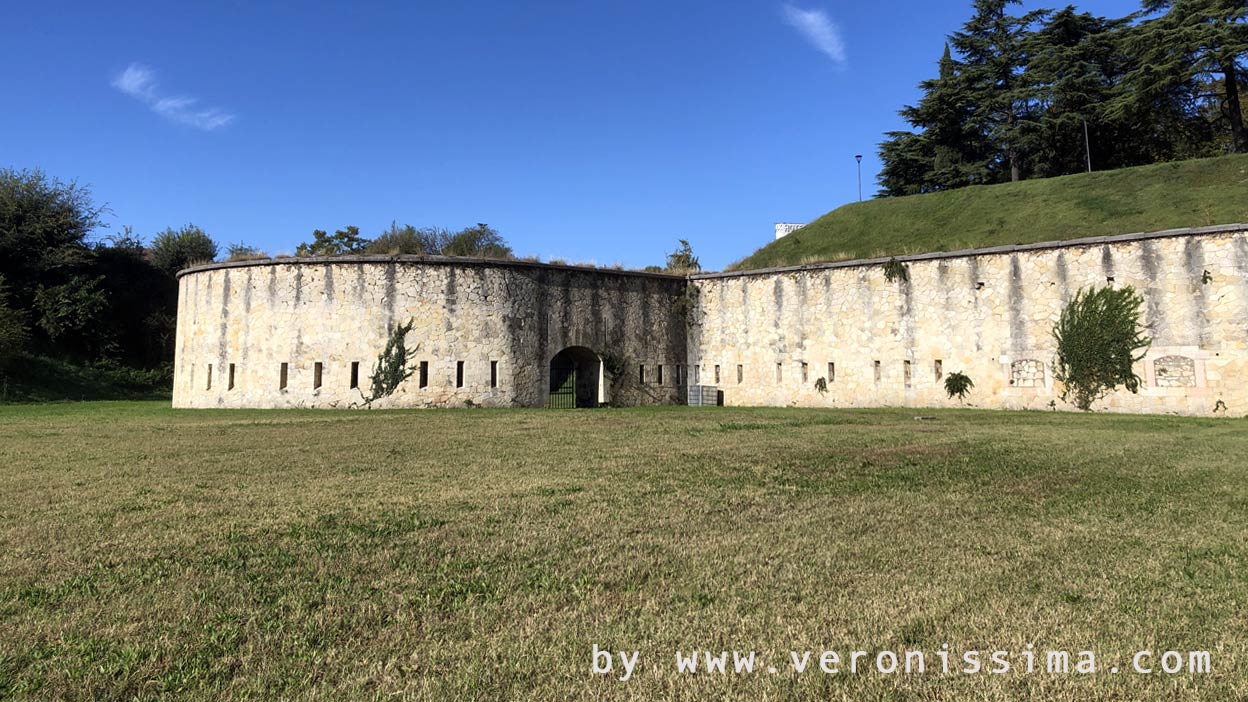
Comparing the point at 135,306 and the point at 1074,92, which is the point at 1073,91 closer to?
the point at 1074,92

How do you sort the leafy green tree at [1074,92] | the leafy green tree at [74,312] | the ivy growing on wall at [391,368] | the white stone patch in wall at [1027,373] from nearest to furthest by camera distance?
the white stone patch in wall at [1027,373], the ivy growing on wall at [391,368], the leafy green tree at [74,312], the leafy green tree at [1074,92]

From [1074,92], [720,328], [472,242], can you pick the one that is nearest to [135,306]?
[472,242]

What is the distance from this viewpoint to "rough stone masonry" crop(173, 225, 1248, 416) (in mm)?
18641

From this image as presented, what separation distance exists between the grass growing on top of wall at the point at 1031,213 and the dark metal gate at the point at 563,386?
882 centimetres

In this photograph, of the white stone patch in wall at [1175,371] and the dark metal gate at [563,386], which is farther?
the dark metal gate at [563,386]

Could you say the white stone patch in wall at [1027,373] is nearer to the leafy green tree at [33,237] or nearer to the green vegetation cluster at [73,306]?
the green vegetation cluster at [73,306]

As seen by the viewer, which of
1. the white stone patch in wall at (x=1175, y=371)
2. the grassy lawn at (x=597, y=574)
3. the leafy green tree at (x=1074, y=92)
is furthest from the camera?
the leafy green tree at (x=1074, y=92)

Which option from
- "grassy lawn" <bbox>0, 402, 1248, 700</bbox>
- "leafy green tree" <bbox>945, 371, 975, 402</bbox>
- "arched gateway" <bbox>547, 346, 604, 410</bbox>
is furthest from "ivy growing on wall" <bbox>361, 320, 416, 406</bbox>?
"leafy green tree" <bbox>945, 371, 975, 402</bbox>

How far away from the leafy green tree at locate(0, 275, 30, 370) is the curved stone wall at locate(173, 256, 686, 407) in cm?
1085

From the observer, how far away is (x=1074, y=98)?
38.4 metres

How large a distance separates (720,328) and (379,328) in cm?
1280

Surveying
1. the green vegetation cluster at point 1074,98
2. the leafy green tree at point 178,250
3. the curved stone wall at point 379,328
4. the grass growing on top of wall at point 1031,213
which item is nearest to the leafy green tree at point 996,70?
the green vegetation cluster at point 1074,98

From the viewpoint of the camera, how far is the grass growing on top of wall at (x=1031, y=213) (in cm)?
2175

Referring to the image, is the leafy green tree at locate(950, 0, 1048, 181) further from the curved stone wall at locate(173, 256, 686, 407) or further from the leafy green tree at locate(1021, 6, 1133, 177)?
the curved stone wall at locate(173, 256, 686, 407)
